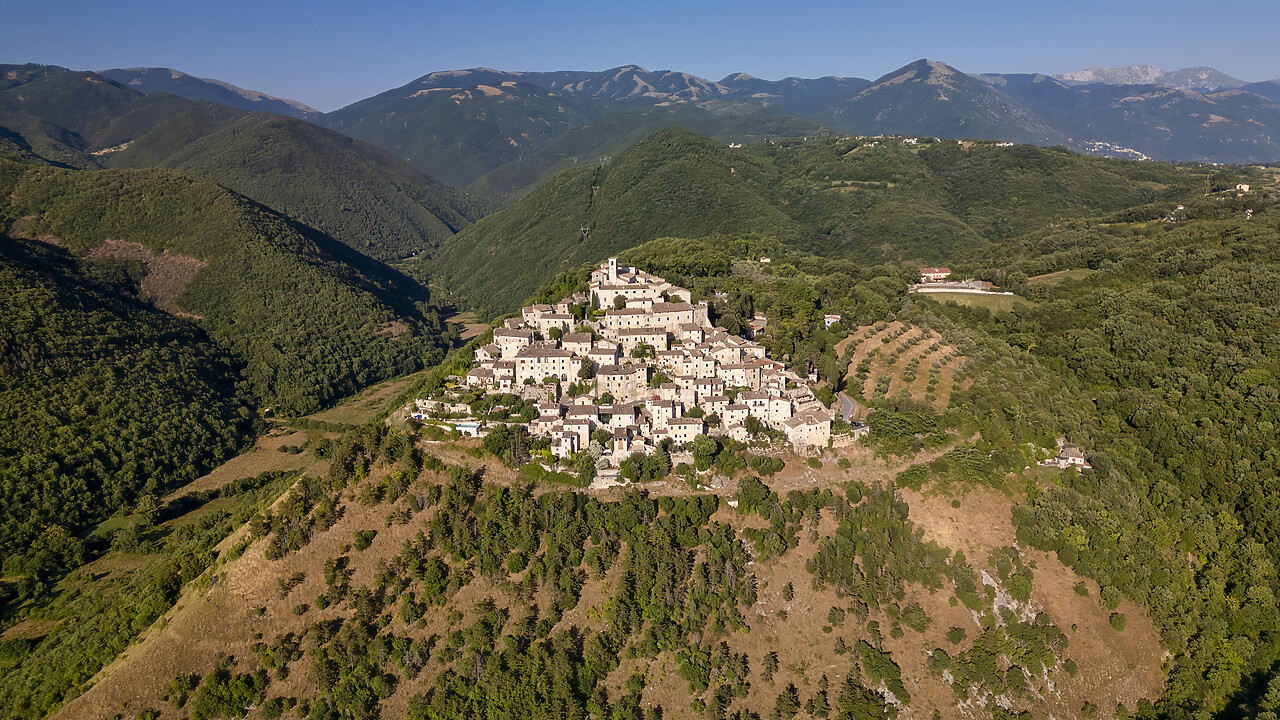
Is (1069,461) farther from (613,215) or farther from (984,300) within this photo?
(613,215)

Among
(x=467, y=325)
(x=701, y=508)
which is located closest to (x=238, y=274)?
(x=467, y=325)

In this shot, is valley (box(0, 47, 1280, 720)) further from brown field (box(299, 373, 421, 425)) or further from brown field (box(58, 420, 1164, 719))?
brown field (box(299, 373, 421, 425))

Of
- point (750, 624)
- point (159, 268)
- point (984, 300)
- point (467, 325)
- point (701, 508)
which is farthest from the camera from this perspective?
point (467, 325)

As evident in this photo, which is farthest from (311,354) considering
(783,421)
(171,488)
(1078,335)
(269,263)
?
(1078,335)

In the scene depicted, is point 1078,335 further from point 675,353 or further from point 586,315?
point 586,315

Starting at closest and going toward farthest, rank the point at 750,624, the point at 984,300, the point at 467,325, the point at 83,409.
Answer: the point at 750,624 < the point at 83,409 < the point at 984,300 < the point at 467,325

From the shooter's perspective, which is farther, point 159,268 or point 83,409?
point 159,268

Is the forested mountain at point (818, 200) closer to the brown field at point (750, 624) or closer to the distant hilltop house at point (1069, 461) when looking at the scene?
the distant hilltop house at point (1069, 461)
